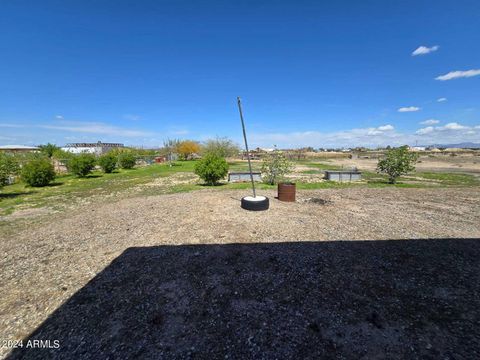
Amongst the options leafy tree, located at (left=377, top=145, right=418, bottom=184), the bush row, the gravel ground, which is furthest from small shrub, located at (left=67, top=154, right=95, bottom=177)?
leafy tree, located at (left=377, top=145, right=418, bottom=184)

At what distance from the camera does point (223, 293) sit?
3.72m

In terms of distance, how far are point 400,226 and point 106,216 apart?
34.7 feet

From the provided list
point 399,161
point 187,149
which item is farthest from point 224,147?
point 399,161

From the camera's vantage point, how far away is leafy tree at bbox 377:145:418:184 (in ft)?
49.1

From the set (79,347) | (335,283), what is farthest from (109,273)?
(335,283)

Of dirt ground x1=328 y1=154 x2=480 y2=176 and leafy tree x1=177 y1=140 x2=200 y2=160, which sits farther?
leafy tree x1=177 y1=140 x2=200 y2=160

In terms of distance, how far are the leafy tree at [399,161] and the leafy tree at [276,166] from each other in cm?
721

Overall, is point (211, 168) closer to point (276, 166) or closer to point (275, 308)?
point (276, 166)

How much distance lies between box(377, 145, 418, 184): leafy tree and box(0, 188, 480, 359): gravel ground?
8.80 meters

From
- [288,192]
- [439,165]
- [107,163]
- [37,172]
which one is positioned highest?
[107,163]

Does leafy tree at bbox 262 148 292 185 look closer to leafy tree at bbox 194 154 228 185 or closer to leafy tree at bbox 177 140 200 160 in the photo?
leafy tree at bbox 194 154 228 185

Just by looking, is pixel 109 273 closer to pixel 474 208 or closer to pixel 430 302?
pixel 430 302

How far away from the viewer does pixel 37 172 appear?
51.3ft

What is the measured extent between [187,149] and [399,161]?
4608 cm
